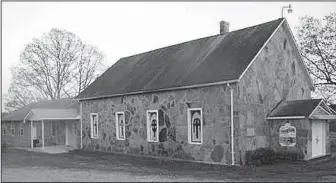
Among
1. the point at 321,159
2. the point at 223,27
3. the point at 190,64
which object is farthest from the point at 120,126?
the point at 321,159

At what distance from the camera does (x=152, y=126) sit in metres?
19.9

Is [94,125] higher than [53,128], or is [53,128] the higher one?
[94,125]

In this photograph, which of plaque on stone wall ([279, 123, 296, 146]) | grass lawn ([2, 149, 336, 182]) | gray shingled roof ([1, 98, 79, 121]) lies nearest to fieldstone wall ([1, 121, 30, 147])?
gray shingled roof ([1, 98, 79, 121])

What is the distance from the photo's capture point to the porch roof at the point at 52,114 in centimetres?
2630

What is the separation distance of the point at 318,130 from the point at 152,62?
35.5ft

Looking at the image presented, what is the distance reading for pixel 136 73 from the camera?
2355cm

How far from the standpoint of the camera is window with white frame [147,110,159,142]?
19.5m

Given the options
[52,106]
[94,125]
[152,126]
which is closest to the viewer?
[152,126]

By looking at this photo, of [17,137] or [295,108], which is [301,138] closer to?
[295,108]

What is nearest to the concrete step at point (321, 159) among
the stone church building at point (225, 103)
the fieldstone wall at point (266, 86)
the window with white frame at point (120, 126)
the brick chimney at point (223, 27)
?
the stone church building at point (225, 103)

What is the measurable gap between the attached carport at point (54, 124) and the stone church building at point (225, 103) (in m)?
5.61

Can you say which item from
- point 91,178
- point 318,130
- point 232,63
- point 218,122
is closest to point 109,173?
point 91,178

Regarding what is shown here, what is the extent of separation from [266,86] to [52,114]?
16111 mm

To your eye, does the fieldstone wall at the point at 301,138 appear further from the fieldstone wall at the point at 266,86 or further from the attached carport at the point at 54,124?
the attached carport at the point at 54,124
